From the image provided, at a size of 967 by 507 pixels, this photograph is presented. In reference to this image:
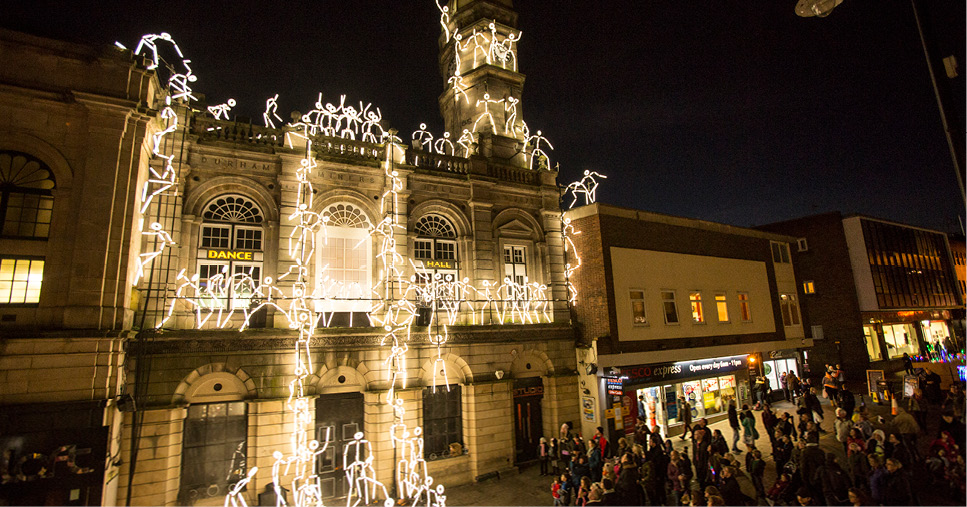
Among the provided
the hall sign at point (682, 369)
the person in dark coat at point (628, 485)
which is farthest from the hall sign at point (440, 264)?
the person in dark coat at point (628, 485)

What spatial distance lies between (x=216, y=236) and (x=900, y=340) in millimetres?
43632

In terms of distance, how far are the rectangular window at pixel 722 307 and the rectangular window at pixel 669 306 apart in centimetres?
293

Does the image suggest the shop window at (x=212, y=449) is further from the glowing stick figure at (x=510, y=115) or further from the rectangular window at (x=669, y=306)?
the rectangular window at (x=669, y=306)

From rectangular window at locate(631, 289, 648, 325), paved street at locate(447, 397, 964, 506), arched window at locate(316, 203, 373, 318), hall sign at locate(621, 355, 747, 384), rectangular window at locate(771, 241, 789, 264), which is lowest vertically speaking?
paved street at locate(447, 397, 964, 506)

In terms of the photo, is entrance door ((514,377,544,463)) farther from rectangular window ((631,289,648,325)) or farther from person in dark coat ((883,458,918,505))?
person in dark coat ((883,458,918,505))

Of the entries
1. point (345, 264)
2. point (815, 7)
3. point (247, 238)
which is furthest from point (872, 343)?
point (247, 238)

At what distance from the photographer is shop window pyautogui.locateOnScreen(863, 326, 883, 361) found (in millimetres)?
30172

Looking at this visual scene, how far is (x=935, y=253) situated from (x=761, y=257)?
26355mm

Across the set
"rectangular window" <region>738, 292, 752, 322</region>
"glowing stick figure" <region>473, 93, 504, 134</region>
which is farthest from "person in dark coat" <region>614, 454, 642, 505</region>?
"rectangular window" <region>738, 292, 752, 322</region>

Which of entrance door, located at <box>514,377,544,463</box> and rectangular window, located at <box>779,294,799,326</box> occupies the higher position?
rectangular window, located at <box>779,294,799,326</box>

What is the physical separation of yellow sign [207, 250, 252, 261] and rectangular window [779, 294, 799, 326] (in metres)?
25.7

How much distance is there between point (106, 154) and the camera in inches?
443

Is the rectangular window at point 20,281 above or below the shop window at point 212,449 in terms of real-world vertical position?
above

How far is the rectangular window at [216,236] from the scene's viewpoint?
1347cm
